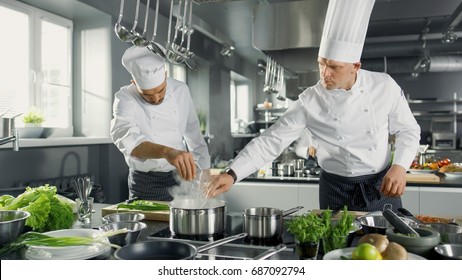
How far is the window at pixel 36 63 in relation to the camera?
3576 millimetres

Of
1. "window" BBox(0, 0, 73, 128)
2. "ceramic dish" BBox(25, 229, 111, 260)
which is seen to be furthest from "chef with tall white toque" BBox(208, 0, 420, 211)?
"window" BBox(0, 0, 73, 128)

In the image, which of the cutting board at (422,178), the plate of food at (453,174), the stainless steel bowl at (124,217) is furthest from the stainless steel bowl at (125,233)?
the plate of food at (453,174)

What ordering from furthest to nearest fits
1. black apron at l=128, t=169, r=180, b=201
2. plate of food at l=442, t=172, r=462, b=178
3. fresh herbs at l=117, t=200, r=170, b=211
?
plate of food at l=442, t=172, r=462, b=178 → black apron at l=128, t=169, r=180, b=201 → fresh herbs at l=117, t=200, r=170, b=211

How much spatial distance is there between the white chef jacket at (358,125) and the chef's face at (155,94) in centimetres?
70

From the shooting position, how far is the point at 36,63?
12.6 ft

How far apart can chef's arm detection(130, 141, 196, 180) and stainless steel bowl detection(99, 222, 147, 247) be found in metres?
0.48

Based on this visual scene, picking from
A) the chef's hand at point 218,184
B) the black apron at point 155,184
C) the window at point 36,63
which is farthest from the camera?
the window at point 36,63

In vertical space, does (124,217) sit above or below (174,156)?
below

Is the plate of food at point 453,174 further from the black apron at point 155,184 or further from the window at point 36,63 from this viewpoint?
the window at point 36,63

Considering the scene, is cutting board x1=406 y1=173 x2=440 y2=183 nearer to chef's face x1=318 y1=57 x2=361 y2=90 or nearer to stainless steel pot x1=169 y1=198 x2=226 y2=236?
chef's face x1=318 y1=57 x2=361 y2=90

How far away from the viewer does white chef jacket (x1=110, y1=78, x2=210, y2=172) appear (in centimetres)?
251

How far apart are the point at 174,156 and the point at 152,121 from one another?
779 mm

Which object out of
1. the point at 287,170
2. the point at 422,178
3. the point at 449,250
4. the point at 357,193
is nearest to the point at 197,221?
the point at 449,250

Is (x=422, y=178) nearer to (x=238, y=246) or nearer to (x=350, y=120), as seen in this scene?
(x=350, y=120)
